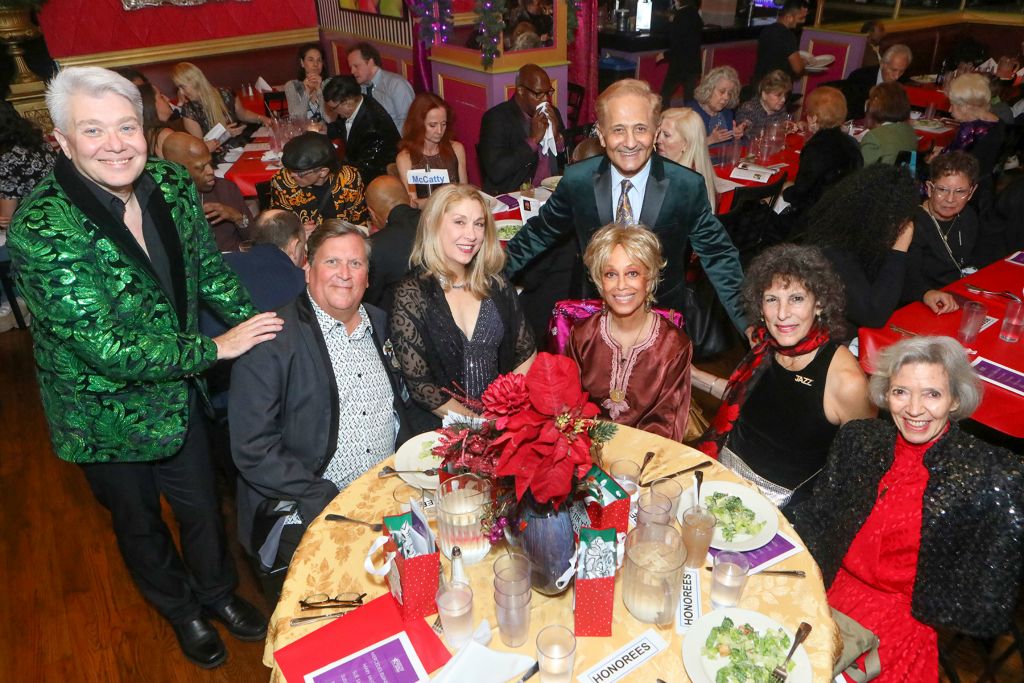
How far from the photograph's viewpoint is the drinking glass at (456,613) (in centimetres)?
152

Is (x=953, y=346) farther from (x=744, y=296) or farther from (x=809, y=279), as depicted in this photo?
(x=744, y=296)

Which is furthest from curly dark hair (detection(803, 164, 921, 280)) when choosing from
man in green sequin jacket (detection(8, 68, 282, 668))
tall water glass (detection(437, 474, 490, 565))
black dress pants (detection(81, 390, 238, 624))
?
black dress pants (detection(81, 390, 238, 624))

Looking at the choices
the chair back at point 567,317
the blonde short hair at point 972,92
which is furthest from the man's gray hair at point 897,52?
the chair back at point 567,317

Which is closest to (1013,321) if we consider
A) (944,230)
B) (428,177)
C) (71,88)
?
(944,230)

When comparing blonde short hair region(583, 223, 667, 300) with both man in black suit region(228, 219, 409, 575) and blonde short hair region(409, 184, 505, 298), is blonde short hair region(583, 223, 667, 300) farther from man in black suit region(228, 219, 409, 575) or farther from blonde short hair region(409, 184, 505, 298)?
man in black suit region(228, 219, 409, 575)

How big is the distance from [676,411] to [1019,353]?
1319 millimetres

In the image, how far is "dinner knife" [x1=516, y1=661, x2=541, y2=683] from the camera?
4.75 ft

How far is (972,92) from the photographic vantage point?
4941mm

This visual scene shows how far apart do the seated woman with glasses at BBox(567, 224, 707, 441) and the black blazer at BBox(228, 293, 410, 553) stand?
89 cm

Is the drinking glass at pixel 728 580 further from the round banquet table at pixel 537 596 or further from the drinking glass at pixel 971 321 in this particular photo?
the drinking glass at pixel 971 321

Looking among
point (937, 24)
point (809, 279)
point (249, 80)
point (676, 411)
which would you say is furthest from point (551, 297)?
point (937, 24)

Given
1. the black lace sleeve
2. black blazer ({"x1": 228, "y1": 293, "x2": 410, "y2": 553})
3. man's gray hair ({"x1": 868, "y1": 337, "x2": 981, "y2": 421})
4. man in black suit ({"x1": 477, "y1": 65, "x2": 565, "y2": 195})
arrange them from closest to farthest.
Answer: man's gray hair ({"x1": 868, "y1": 337, "x2": 981, "y2": 421}), black blazer ({"x1": 228, "y1": 293, "x2": 410, "y2": 553}), the black lace sleeve, man in black suit ({"x1": 477, "y1": 65, "x2": 565, "y2": 195})

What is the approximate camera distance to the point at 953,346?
194 cm

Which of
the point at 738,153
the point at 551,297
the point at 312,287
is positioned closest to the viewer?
the point at 312,287
